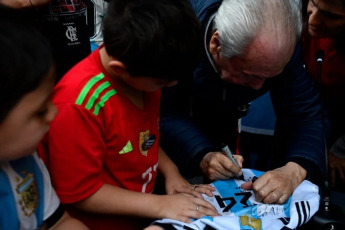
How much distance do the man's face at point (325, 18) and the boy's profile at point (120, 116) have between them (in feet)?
2.32

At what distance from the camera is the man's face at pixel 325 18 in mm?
1391

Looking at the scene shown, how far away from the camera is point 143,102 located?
1054mm

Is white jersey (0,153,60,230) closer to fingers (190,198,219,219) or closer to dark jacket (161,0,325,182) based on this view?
fingers (190,198,219,219)

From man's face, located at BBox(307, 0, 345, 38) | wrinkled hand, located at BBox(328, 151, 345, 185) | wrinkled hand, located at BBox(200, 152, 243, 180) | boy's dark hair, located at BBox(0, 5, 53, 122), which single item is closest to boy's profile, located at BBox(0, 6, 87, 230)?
boy's dark hair, located at BBox(0, 5, 53, 122)

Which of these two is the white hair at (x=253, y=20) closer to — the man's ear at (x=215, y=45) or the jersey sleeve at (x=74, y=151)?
the man's ear at (x=215, y=45)

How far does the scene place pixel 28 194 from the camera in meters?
0.81

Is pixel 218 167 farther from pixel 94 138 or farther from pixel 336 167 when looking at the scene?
pixel 336 167

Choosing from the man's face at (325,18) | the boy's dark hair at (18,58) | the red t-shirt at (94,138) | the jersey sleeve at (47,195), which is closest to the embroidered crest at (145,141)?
the red t-shirt at (94,138)

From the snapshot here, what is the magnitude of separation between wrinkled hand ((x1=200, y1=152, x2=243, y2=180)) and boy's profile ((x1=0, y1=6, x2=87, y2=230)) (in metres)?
0.51

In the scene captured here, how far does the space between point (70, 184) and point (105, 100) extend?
20 centimetres

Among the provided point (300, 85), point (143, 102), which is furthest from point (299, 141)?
point (143, 102)

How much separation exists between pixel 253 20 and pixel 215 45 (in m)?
0.16

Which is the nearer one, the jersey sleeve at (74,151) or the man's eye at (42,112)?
the man's eye at (42,112)

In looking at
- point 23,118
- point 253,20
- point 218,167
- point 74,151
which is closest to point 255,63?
point 253,20
